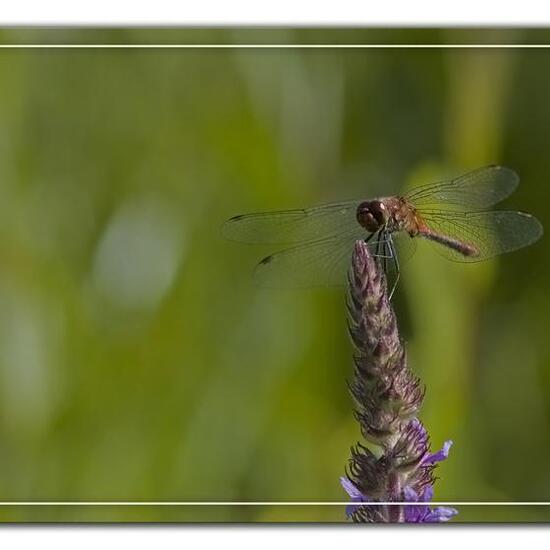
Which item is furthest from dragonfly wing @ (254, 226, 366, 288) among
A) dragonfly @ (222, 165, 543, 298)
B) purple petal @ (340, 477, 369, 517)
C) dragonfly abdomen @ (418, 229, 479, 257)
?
purple petal @ (340, 477, 369, 517)

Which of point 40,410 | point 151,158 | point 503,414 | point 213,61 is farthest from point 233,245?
point 503,414

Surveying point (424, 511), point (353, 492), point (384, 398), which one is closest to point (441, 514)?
point (424, 511)

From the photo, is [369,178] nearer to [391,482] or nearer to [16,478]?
[391,482]

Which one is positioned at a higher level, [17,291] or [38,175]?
[38,175]

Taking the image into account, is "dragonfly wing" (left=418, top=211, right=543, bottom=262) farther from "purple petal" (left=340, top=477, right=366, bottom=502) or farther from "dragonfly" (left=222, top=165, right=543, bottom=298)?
"purple petal" (left=340, top=477, right=366, bottom=502)

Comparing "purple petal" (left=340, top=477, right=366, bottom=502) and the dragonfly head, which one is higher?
the dragonfly head

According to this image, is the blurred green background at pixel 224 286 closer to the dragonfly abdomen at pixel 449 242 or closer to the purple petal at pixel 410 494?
the dragonfly abdomen at pixel 449 242

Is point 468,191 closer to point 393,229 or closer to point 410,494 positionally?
point 393,229

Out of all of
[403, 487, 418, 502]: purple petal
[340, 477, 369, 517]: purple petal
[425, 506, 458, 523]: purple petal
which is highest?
[403, 487, 418, 502]: purple petal
